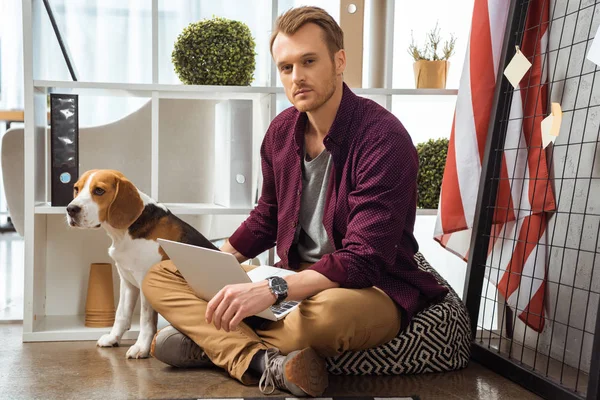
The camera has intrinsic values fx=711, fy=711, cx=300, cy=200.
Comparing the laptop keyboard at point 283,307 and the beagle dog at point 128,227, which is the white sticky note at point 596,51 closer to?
the laptop keyboard at point 283,307

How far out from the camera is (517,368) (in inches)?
85.9

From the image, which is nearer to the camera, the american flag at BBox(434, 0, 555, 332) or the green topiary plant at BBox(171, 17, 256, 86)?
the american flag at BBox(434, 0, 555, 332)

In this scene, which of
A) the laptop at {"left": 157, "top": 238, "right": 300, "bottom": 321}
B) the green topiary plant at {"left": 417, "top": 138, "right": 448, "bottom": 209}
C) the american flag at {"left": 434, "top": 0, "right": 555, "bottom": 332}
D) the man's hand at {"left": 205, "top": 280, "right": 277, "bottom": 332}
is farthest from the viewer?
the green topiary plant at {"left": 417, "top": 138, "right": 448, "bottom": 209}

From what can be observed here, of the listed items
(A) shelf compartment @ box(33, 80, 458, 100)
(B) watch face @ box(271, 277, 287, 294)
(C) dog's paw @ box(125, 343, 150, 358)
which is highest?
(A) shelf compartment @ box(33, 80, 458, 100)

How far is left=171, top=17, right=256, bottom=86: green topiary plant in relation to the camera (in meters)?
2.72

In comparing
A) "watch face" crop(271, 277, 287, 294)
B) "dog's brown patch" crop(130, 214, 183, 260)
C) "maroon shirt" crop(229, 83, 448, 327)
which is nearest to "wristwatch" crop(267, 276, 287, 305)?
"watch face" crop(271, 277, 287, 294)

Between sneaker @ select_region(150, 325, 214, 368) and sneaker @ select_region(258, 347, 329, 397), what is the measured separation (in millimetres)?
315

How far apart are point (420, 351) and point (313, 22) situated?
3.53ft

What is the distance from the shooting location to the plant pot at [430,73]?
2.87m

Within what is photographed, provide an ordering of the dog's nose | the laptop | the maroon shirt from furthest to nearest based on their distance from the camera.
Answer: the dog's nose
the maroon shirt
the laptop

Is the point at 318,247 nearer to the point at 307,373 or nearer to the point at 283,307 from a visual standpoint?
the point at 283,307

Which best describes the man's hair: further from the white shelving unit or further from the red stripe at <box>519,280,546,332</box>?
the red stripe at <box>519,280,546,332</box>

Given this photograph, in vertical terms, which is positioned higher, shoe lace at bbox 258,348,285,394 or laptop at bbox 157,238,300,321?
laptop at bbox 157,238,300,321

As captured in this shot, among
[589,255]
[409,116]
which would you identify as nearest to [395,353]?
[589,255]
